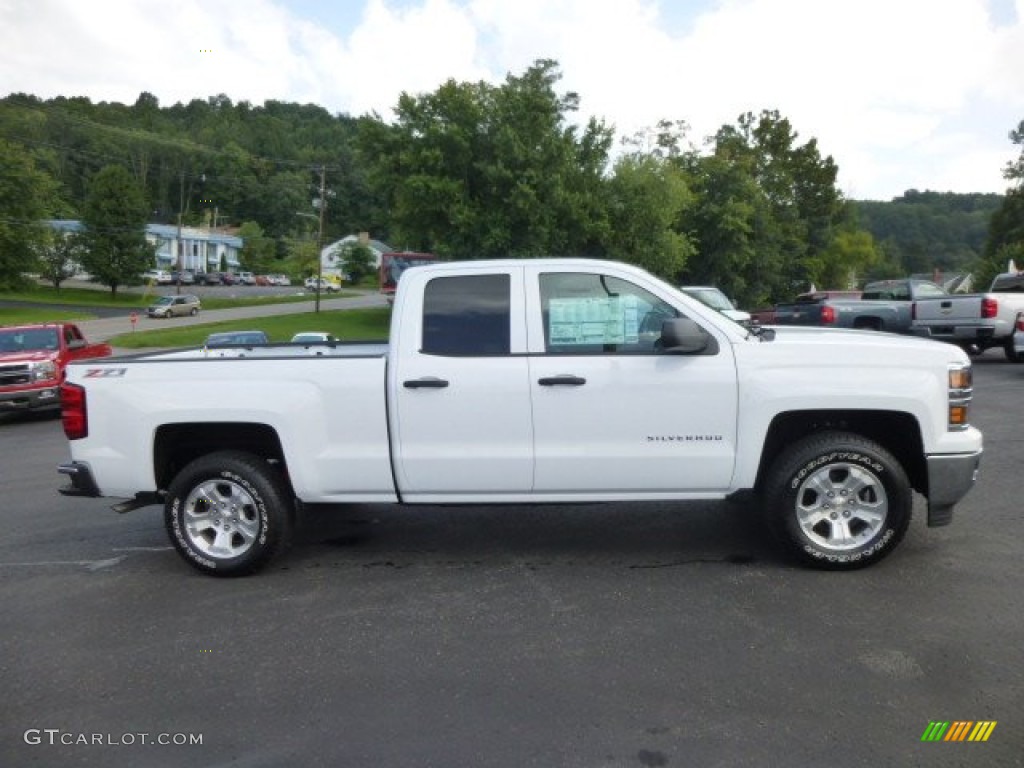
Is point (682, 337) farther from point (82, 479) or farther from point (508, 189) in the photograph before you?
point (508, 189)

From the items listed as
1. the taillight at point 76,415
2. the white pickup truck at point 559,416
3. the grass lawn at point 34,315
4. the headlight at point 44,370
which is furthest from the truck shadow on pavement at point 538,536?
the grass lawn at point 34,315

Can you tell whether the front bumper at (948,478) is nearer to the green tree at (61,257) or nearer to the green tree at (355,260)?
the green tree at (61,257)

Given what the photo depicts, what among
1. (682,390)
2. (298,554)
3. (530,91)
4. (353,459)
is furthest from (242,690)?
(530,91)

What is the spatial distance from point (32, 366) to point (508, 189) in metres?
23.3

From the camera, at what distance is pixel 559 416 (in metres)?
5.25

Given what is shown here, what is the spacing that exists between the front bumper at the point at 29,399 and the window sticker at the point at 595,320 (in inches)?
515

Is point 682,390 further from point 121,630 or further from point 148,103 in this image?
point 148,103

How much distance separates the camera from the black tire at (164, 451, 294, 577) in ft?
18.0

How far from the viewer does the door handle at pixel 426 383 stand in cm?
527

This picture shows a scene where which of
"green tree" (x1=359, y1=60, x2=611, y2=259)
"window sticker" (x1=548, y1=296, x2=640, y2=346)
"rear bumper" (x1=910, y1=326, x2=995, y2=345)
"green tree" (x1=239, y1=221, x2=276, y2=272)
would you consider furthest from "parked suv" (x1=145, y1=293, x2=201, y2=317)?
"green tree" (x1=239, y1=221, x2=276, y2=272)

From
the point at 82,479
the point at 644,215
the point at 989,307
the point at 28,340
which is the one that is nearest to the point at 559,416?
the point at 82,479

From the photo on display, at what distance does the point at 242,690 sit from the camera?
4.01m

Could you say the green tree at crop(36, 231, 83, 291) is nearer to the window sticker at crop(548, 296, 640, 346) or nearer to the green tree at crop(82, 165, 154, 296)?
the green tree at crop(82, 165, 154, 296)

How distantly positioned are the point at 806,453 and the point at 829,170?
70951 mm
